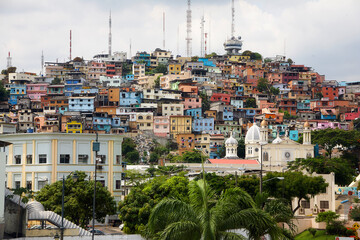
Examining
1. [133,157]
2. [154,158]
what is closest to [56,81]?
[154,158]

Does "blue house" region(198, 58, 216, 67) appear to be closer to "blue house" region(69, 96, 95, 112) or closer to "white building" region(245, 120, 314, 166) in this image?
"blue house" region(69, 96, 95, 112)

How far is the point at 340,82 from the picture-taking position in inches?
7067

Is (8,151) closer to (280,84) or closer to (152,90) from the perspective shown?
(152,90)

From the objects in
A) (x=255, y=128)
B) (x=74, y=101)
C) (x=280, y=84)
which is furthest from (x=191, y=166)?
(x=280, y=84)

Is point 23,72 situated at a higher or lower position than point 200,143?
higher

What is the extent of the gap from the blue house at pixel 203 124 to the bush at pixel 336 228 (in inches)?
3464

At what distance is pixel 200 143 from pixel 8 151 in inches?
3067

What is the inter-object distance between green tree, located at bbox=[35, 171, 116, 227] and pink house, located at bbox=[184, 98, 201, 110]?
9796cm

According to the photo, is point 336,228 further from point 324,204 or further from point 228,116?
point 228,116

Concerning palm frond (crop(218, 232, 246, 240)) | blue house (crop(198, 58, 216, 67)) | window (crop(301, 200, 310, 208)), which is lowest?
window (crop(301, 200, 310, 208))

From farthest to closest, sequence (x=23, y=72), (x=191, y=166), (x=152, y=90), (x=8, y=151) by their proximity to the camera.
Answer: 1. (x=23, y=72)
2. (x=152, y=90)
3. (x=191, y=166)
4. (x=8, y=151)

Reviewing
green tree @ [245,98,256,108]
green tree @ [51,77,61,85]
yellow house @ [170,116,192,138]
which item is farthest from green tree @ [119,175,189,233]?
green tree @ [51,77,61,85]

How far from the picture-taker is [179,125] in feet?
442

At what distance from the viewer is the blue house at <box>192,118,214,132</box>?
138750 millimetres
